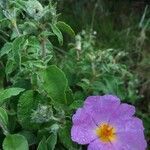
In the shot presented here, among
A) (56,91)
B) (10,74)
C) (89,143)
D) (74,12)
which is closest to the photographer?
(56,91)

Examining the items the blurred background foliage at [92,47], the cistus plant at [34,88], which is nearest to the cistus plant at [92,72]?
the blurred background foliage at [92,47]

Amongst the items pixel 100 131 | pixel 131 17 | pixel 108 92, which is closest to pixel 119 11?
pixel 131 17

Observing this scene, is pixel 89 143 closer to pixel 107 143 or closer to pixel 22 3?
pixel 107 143

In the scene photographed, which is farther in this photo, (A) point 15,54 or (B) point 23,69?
(B) point 23,69

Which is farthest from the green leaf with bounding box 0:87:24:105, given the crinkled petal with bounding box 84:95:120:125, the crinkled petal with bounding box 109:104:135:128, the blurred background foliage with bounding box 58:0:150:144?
the blurred background foliage with bounding box 58:0:150:144

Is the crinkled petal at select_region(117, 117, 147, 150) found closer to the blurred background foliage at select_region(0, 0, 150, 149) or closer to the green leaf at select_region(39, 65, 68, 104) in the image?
the blurred background foliage at select_region(0, 0, 150, 149)

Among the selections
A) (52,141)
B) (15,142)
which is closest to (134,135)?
(52,141)

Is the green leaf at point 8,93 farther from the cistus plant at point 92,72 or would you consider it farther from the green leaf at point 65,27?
the cistus plant at point 92,72
